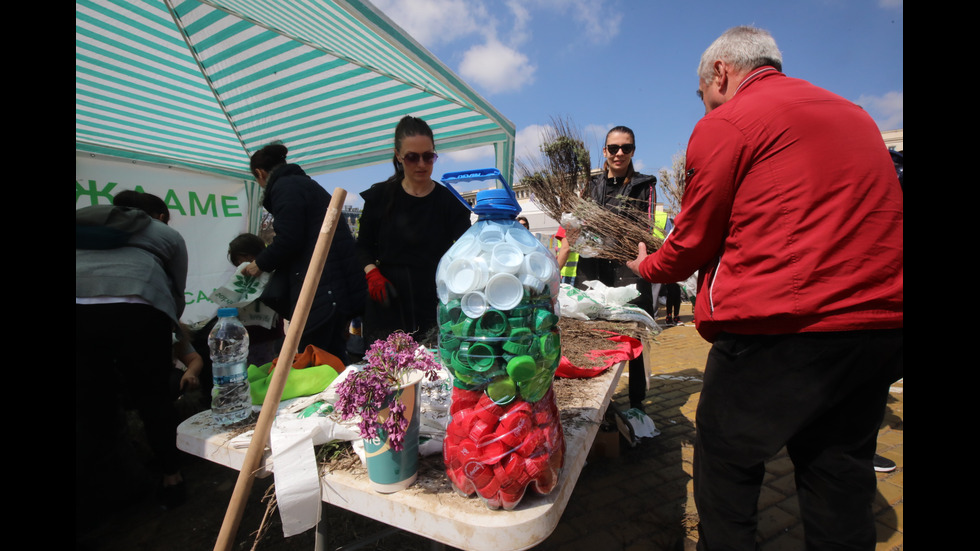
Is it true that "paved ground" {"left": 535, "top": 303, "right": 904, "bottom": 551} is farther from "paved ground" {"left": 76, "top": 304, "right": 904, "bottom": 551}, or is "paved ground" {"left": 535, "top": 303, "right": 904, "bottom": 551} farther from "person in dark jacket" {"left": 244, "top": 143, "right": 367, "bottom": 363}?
"person in dark jacket" {"left": 244, "top": 143, "right": 367, "bottom": 363}


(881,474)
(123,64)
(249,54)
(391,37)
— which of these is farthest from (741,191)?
(123,64)

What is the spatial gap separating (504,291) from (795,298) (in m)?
0.90

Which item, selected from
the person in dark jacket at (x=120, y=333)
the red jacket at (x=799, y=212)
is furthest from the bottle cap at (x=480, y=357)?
the person in dark jacket at (x=120, y=333)

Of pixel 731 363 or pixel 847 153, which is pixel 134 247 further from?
pixel 847 153

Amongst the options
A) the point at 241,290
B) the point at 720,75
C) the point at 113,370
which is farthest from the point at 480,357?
the point at 241,290

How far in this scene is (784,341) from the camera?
132 centimetres

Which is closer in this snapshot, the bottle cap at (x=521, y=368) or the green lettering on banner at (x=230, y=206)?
the bottle cap at (x=521, y=368)

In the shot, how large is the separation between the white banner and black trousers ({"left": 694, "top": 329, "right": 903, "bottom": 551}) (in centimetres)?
457

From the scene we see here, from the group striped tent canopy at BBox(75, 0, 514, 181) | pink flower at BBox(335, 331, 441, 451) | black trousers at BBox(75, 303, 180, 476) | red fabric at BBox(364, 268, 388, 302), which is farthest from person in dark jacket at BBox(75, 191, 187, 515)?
pink flower at BBox(335, 331, 441, 451)

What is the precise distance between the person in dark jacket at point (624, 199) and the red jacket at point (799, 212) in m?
1.75

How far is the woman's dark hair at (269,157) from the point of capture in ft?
10.3

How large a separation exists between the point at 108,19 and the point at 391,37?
7.04 feet

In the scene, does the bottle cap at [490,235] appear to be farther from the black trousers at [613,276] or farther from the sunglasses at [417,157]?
the black trousers at [613,276]

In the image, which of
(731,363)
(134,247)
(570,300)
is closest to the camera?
(731,363)
